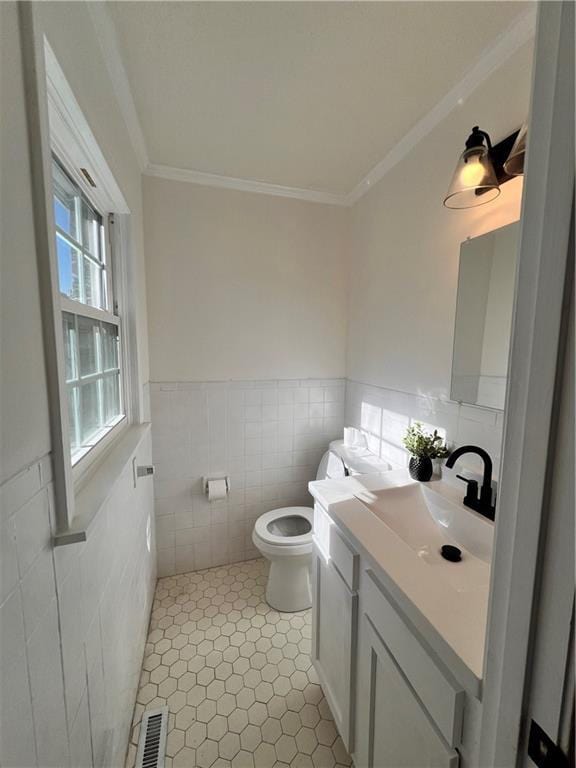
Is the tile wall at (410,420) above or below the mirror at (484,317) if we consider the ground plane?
below

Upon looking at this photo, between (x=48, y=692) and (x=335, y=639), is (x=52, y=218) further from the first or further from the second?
(x=335, y=639)

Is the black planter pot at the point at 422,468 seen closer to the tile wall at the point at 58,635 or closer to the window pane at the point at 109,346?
the tile wall at the point at 58,635

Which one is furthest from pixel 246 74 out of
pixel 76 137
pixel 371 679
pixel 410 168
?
pixel 371 679

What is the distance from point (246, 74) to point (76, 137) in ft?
2.39

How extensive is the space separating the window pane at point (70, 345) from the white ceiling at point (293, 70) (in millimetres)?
989

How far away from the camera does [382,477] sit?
57.5 inches

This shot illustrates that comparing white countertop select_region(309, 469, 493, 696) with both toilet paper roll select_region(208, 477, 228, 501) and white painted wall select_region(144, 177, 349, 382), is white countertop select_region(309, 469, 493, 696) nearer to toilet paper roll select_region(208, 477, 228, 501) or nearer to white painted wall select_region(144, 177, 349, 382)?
toilet paper roll select_region(208, 477, 228, 501)

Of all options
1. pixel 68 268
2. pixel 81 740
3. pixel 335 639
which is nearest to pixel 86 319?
pixel 68 268

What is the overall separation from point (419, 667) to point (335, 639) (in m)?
0.57

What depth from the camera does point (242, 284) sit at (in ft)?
6.68

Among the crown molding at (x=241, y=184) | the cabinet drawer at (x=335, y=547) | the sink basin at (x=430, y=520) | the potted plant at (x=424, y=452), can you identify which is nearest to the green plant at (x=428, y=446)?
the potted plant at (x=424, y=452)

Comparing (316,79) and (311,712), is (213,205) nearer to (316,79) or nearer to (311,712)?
(316,79)

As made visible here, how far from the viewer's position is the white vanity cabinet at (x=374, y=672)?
66 cm

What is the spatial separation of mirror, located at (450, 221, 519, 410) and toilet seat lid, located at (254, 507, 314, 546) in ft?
3.61
